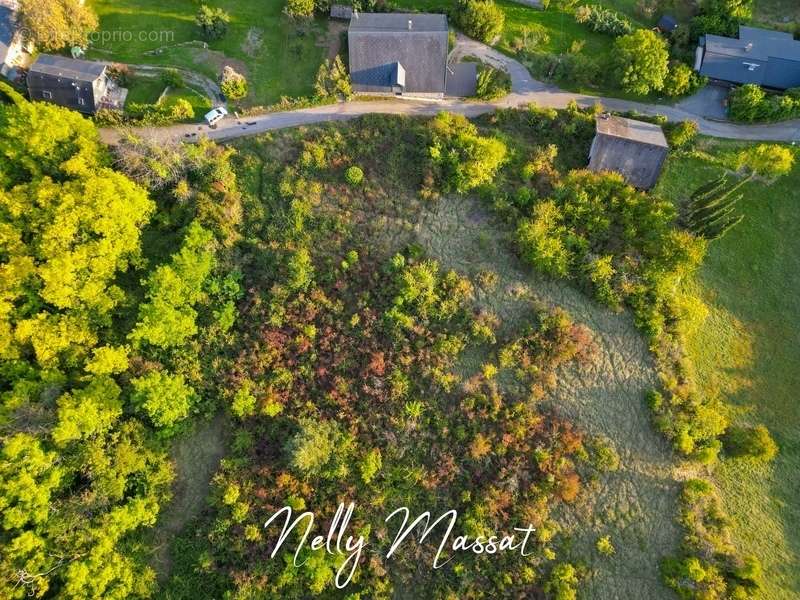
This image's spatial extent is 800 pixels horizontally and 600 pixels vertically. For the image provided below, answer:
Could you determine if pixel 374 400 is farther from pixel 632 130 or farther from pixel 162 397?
pixel 632 130

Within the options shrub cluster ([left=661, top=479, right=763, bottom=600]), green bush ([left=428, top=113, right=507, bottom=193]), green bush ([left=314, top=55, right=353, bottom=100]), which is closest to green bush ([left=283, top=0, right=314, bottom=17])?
green bush ([left=314, top=55, right=353, bottom=100])

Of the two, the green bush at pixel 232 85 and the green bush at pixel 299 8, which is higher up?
the green bush at pixel 299 8

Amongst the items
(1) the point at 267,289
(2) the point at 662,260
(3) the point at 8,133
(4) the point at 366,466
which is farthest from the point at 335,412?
(3) the point at 8,133

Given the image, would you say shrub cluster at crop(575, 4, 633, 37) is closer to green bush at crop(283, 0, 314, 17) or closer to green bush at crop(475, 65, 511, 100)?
green bush at crop(475, 65, 511, 100)

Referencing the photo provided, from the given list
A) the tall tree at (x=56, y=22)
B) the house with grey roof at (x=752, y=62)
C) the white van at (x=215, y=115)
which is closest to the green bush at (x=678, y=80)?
the house with grey roof at (x=752, y=62)

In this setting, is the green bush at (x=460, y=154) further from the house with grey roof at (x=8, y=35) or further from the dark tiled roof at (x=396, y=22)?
the house with grey roof at (x=8, y=35)

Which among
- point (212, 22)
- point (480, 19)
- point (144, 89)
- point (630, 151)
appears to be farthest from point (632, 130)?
point (144, 89)
